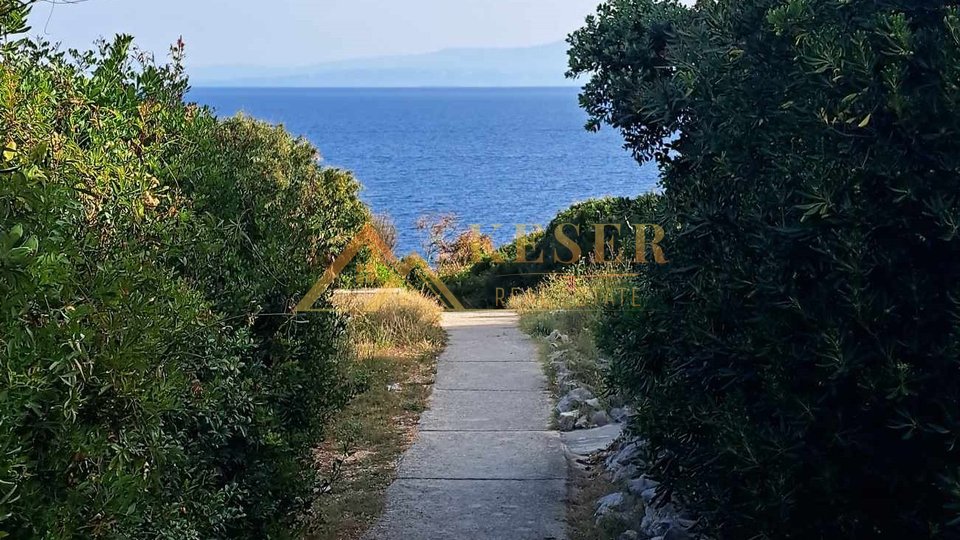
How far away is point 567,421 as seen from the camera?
711 cm

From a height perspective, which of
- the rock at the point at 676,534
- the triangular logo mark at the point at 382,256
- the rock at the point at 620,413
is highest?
the triangular logo mark at the point at 382,256

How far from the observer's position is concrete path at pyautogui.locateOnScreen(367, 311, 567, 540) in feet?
16.5

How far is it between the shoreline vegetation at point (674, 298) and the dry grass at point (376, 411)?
2.13 feet

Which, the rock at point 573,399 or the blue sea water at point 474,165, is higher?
the blue sea water at point 474,165

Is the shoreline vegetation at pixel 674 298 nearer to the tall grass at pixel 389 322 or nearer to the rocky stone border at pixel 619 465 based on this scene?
the rocky stone border at pixel 619 465

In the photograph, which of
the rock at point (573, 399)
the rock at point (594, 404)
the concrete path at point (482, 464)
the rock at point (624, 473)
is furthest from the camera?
the rock at point (573, 399)

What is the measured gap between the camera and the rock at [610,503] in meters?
5.09

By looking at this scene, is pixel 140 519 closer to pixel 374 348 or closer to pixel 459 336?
pixel 374 348

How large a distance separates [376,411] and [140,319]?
5423mm

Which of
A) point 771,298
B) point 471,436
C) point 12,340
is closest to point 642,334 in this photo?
point 771,298

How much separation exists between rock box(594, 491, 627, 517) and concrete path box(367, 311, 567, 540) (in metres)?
0.22

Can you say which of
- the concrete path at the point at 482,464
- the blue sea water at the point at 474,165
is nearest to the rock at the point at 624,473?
the concrete path at the point at 482,464

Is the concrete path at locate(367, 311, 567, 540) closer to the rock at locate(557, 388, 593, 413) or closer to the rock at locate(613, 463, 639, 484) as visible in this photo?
the rock at locate(557, 388, 593, 413)

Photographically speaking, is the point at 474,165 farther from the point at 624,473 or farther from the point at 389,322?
the point at 624,473
